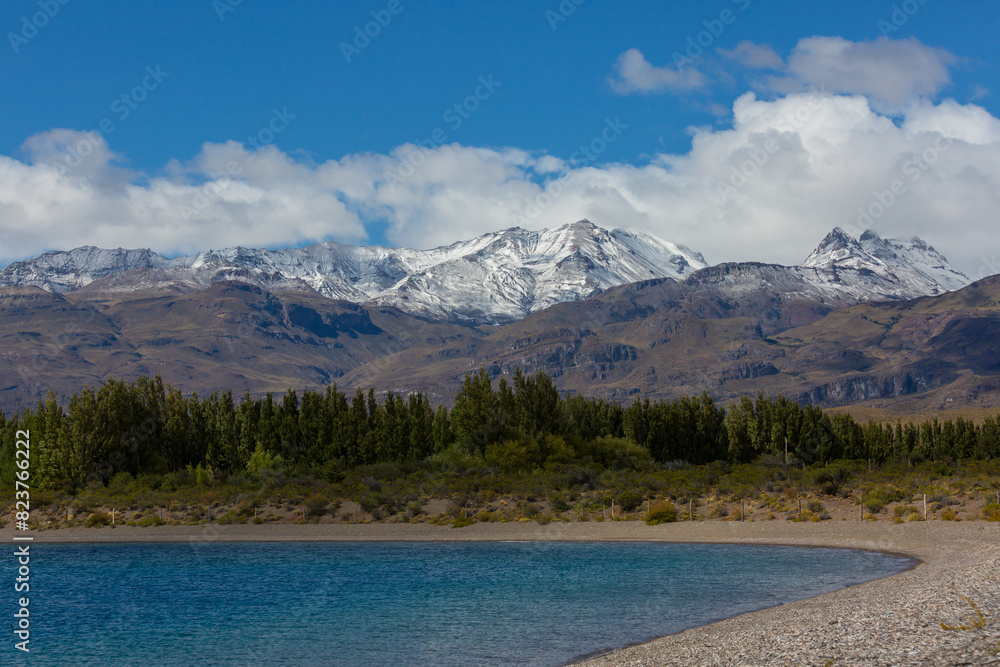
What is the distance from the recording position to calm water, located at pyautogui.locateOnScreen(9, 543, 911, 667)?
32.9 metres

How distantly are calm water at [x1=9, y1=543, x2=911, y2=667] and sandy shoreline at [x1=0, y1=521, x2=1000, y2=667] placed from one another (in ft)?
8.70

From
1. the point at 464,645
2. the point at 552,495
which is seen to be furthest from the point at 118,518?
the point at 464,645

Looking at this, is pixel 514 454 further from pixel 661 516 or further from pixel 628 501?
pixel 661 516

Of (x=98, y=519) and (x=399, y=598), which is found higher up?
(x=98, y=519)

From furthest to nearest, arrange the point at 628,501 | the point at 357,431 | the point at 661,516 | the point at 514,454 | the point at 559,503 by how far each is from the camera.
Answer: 1. the point at 357,431
2. the point at 514,454
3. the point at 559,503
4. the point at 628,501
5. the point at 661,516

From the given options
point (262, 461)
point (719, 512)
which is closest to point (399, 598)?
point (719, 512)

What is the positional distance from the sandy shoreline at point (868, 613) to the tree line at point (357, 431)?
40.0m

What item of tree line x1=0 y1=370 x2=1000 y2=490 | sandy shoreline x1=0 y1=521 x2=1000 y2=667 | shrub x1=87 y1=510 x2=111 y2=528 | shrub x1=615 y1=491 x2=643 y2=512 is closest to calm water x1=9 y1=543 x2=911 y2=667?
sandy shoreline x1=0 y1=521 x2=1000 y2=667

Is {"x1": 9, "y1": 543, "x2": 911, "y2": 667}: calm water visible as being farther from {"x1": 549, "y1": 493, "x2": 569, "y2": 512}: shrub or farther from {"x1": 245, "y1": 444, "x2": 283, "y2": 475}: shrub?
{"x1": 245, "y1": 444, "x2": 283, "y2": 475}: shrub

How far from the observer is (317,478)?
93688 millimetres

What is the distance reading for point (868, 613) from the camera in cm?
3103

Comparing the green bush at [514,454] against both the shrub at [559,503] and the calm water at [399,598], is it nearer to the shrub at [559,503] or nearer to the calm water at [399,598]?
the shrub at [559,503]

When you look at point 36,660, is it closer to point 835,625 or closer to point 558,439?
point 835,625

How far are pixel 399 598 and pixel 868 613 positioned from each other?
890 inches
